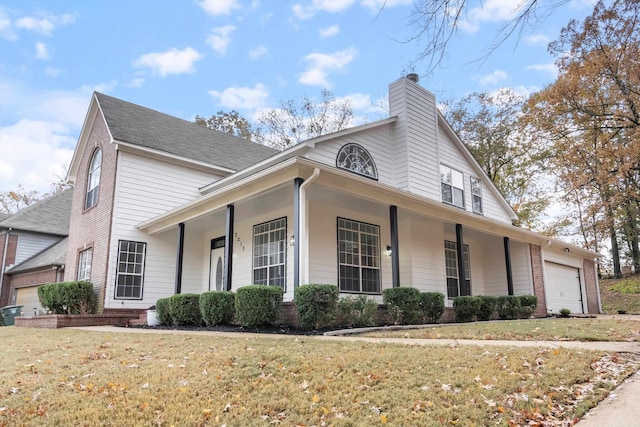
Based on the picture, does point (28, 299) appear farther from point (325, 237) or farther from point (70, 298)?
point (325, 237)

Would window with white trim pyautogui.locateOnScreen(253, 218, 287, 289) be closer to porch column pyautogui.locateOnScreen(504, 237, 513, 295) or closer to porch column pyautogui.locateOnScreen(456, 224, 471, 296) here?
porch column pyautogui.locateOnScreen(456, 224, 471, 296)

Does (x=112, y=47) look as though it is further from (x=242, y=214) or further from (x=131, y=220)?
(x=242, y=214)

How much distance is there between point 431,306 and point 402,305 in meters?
0.95

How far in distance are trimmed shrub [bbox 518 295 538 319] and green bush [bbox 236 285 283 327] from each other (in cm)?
789

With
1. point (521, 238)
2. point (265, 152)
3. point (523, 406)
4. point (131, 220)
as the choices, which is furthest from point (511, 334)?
point (265, 152)

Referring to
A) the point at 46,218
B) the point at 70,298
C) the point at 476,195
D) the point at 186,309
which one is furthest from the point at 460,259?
the point at 46,218

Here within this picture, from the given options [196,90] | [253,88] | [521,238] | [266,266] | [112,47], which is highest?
[253,88]

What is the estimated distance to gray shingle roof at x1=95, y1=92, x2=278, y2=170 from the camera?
14.7m

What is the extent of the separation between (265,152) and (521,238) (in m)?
10.6

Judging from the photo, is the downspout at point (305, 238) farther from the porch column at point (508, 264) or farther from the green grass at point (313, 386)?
the porch column at point (508, 264)

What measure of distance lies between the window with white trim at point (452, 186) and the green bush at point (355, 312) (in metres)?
7.00

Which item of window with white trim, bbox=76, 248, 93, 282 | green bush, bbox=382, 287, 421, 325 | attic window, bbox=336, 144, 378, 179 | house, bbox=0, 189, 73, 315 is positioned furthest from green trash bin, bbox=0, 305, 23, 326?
green bush, bbox=382, 287, 421, 325

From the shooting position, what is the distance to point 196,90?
2203 cm

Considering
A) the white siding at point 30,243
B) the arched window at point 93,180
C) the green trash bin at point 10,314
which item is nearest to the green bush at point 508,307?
the arched window at point 93,180
